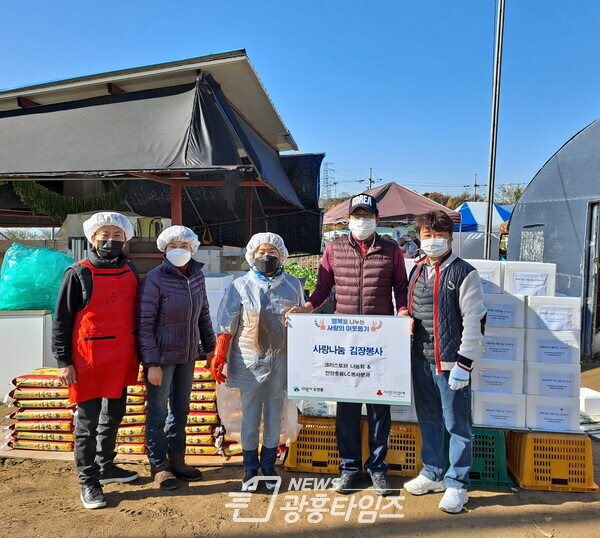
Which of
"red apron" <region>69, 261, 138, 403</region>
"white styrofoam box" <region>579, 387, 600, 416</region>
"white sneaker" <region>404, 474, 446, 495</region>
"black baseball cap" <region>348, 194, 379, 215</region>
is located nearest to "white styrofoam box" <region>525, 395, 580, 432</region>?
"white sneaker" <region>404, 474, 446, 495</region>

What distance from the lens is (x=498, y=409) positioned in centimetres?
317

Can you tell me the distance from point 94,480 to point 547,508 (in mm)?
3035

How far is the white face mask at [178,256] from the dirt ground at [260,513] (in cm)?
163

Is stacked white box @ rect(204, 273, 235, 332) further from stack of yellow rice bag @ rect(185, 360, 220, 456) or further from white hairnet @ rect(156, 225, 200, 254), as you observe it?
white hairnet @ rect(156, 225, 200, 254)

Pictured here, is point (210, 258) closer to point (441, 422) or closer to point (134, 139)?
point (134, 139)

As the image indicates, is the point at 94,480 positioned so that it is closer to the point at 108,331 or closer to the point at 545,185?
the point at 108,331

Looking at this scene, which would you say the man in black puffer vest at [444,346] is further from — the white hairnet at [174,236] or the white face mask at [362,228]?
the white hairnet at [174,236]

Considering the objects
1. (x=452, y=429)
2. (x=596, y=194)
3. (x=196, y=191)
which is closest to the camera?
(x=452, y=429)

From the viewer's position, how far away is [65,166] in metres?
5.11

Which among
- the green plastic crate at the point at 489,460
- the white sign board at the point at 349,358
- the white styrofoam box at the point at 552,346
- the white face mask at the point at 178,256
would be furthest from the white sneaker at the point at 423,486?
the white face mask at the point at 178,256

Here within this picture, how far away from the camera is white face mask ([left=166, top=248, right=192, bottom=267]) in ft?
9.66

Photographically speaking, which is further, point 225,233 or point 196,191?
point 225,233

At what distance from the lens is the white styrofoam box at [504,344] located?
314cm

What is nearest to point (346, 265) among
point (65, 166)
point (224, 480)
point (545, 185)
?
point (224, 480)
